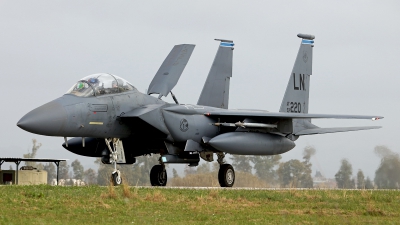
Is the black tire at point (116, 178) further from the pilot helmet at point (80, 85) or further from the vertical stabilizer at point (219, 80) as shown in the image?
the vertical stabilizer at point (219, 80)

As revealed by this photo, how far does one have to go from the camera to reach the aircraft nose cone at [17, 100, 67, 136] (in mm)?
16281

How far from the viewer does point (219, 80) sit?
24578mm

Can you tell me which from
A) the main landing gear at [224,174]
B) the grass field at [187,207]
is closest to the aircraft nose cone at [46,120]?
the grass field at [187,207]

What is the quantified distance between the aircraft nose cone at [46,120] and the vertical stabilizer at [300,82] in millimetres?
9430

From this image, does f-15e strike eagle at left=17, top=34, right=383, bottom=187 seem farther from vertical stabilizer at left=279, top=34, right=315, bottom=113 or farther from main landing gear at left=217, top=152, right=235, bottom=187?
vertical stabilizer at left=279, top=34, right=315, bottom=113

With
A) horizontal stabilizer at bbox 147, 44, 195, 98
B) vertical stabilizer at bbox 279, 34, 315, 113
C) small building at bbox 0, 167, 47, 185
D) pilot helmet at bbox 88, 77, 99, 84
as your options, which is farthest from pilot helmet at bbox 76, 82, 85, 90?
small building at bbox 0, 167, 47, 185

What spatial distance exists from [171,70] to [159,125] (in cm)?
300

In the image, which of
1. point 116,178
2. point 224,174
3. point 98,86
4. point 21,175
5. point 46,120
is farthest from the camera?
point 21,175

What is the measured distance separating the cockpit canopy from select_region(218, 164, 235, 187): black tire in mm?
4367

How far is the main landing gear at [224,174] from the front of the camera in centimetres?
2134

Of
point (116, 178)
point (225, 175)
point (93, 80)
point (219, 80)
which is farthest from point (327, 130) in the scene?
point (93, 80)

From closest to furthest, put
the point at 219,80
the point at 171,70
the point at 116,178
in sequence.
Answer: the point at 116,178 < the point at 171,70 < the point at 219,80

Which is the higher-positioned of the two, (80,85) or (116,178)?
(80,85)

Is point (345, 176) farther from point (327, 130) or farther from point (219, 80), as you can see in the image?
point (219, 80)
